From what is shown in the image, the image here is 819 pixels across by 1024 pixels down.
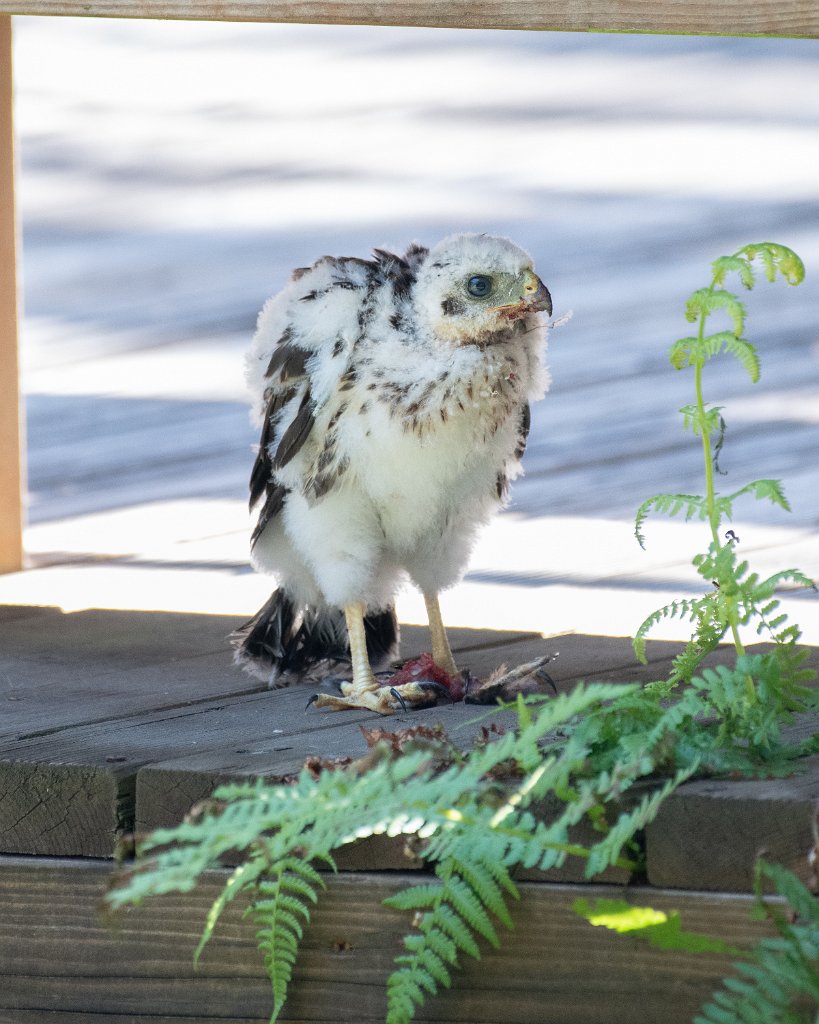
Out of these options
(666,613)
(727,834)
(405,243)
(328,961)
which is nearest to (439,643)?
(666,613)

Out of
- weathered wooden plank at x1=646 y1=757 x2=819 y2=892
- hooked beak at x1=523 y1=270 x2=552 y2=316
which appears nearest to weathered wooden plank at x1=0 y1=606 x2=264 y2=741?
hooked beak at x1=523 y1=270 x2=552 y2=316

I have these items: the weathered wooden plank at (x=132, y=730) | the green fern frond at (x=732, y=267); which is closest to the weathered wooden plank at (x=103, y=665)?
the weathered wooden plank at (x=132, y=730)

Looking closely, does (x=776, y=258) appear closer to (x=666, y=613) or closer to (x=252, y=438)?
(x=666, y=613)

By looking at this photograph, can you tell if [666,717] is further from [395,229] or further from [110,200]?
[110,200]

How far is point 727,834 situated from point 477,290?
147cm

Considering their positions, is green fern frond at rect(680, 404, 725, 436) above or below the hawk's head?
below

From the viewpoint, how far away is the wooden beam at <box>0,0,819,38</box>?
2896 millimetres

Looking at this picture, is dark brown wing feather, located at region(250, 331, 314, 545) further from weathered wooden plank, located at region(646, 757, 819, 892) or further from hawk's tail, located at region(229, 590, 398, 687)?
weathered wooden plank, located at region(646, 757, 819, 892)

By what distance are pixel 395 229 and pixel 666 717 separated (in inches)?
384

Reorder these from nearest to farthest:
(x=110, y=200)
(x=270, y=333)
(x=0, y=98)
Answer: (x=270, y=333)
(x=0, y=98)
(x=110, y=200)

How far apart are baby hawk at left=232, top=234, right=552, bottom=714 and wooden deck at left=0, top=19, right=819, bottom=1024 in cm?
24

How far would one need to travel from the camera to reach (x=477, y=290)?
11.8ft

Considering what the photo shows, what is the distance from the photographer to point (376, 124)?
15.8m

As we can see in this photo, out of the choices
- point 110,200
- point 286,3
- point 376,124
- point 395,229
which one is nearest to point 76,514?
point 286,3
